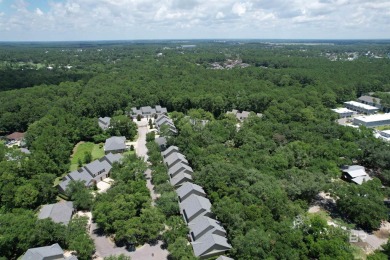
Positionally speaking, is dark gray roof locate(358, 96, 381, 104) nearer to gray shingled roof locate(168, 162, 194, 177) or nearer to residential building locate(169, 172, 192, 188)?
gray shingled roof locate(168, 162, 194, 177)

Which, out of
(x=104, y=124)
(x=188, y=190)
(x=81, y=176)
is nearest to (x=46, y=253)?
(x=188, y=190)

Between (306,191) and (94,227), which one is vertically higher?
(306,191)

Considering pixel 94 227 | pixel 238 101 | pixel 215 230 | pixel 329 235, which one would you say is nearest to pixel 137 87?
pixel 238 101

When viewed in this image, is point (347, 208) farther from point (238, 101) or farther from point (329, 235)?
point (238, 101)

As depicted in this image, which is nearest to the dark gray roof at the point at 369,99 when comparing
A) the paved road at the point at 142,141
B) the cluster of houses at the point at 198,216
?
the paved road at the point at 142,141

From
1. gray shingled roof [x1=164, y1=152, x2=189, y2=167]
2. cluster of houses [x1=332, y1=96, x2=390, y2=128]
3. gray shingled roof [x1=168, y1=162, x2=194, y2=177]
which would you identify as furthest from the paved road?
cluster of houses [x1=332, y1=96, x2=390, y2=128]

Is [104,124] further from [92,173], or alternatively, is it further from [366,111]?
[366,111]
